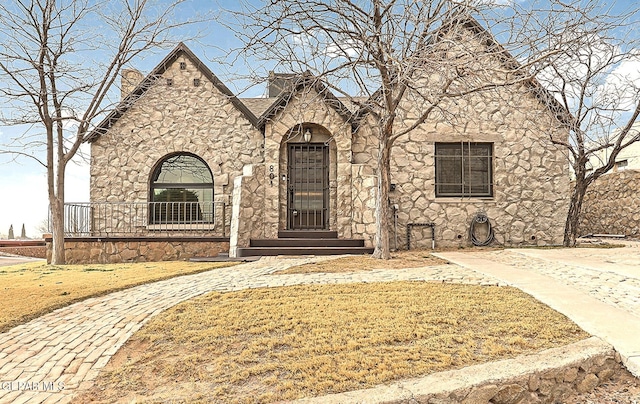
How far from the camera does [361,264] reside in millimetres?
7961

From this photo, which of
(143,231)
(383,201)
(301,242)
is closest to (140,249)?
(143,231)

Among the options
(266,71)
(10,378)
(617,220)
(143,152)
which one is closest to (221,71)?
(266,71)

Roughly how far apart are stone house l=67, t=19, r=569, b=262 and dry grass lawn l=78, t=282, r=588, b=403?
19.6 feet

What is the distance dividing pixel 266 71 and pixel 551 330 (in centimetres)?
697

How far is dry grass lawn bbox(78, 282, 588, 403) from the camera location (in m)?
3.13

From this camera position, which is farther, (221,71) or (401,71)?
(221,71)

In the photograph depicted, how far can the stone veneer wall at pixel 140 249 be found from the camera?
11.1m

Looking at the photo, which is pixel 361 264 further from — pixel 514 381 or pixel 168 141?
pixel 168 141

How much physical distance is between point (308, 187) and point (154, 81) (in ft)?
18.6

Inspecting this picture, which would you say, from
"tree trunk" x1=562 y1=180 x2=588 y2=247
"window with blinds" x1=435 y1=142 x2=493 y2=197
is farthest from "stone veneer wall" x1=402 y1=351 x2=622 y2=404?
"tree trunk" x1=562 y1=180 x2=588 y2=247

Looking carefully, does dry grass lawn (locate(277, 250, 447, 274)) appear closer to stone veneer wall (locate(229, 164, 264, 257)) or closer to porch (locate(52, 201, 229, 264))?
stone veneer wall (locate(229, 164, 264, 257))

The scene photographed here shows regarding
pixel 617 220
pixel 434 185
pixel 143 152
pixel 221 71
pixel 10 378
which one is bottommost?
pixel 10 378

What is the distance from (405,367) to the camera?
3.27m

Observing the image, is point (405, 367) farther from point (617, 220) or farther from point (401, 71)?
point (617, 220)
